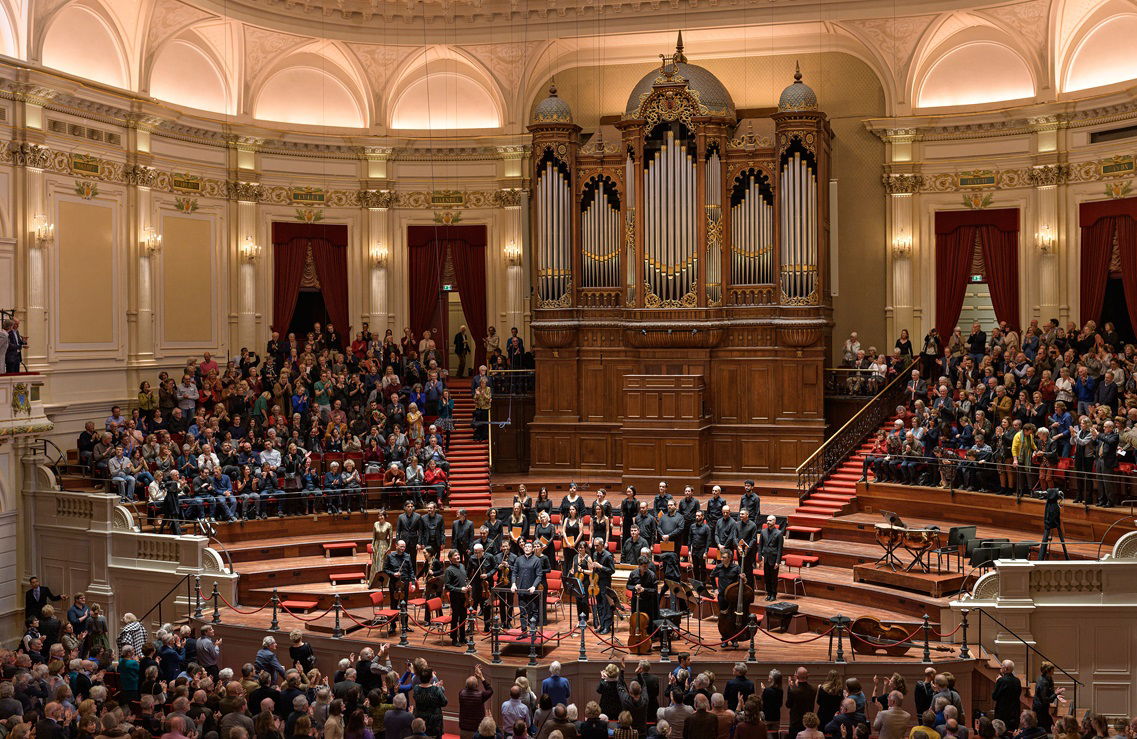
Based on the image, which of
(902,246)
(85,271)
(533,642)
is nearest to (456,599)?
(533,642)

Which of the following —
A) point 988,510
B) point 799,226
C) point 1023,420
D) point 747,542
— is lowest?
point 747,542

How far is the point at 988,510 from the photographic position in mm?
17766

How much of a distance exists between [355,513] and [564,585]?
16.1 feet

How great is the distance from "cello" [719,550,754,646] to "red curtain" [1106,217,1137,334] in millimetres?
10705

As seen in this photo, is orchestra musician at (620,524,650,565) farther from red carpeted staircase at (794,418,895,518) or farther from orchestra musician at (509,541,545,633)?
red carpeted staircase at (794,418,895,518)

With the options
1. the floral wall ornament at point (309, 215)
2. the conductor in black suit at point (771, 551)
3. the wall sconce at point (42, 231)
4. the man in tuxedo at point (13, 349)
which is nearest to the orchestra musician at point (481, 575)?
the conductor in black suit at point (771, 551)

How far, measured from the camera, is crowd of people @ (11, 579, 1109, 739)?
9.81 meters

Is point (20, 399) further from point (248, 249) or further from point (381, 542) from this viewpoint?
point (248, 249)

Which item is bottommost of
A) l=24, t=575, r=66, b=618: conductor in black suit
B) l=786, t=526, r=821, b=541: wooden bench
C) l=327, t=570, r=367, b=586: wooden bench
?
l=24, t=575, r=66, b=618: conductor in black suit

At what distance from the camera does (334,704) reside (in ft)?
32.3

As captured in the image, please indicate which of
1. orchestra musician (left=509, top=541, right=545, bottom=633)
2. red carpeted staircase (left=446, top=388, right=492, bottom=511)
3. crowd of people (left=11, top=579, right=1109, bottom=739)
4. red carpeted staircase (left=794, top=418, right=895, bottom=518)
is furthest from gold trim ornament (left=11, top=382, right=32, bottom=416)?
red carpeted staircase (left=794, top=418, right=895, bottom=518)

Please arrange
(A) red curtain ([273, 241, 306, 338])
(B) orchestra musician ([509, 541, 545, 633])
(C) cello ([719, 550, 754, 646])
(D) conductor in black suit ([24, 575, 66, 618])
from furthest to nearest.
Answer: (A) red curtain ([273, 241, 306, 338]), (D) conductor in black suit ([24, 575, 66, 618]), (B) orchestra musician ([509, 541, 545, 633]), (C) cello ([719, 550, 754, 646])

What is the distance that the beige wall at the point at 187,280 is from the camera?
2269 centimetres

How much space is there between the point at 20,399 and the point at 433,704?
1056 cm
